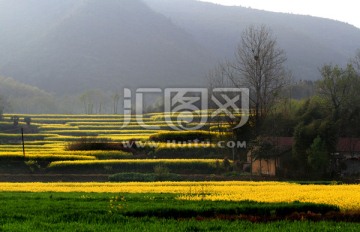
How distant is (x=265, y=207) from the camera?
52.7 feet

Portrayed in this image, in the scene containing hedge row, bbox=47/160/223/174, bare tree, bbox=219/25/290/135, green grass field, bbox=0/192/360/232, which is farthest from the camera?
bare tree, bbox=219/25/290/135

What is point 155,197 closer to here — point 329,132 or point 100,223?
point 100,223

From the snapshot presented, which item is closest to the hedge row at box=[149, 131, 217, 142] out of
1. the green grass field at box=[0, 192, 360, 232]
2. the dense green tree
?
the dense green tree

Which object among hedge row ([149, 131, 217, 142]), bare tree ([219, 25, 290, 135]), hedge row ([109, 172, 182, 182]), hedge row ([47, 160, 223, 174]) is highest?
bare tree ([219, 25, 290, 135])

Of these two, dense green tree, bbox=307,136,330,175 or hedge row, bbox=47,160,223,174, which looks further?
hedge row, bbox=47,160,223,174

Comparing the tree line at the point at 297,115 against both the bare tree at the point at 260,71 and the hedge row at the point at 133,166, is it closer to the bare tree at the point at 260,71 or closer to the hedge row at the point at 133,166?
the bare tree at the point at 260,71

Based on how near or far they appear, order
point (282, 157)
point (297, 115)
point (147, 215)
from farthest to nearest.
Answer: point (297, 115) < point (282, 157) < point (147, 215)

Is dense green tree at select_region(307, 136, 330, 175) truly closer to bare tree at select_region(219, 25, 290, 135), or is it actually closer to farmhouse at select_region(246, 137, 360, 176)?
farmhouse at select_region(246, 137, 360, 176)

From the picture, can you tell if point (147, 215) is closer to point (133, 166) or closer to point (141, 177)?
point (141, 177)

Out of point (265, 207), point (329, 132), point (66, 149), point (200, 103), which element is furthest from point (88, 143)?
point (200, 103)

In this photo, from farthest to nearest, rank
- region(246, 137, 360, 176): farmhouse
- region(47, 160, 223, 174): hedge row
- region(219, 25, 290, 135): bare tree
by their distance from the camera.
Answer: region(219, 25, 290, 135): bare tree, region(246, 137, 360, 176): farmhouse, region(47, 160, 223, 174): hedge row

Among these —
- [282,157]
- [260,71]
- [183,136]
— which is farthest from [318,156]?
[183,136]

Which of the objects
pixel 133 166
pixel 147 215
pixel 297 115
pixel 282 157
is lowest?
pixel 133 166

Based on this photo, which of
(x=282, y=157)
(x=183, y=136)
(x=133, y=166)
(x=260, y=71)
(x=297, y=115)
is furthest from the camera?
(x=297, y=115)
